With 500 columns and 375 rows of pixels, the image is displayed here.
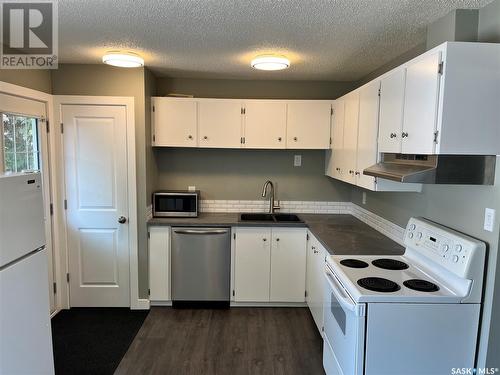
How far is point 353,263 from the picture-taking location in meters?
2.31

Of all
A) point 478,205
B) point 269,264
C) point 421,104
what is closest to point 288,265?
point 269,264

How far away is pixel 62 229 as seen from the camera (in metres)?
3.46

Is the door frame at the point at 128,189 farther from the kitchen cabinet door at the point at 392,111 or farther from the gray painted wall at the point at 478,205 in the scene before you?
the gray painted wall at the point at 478,205

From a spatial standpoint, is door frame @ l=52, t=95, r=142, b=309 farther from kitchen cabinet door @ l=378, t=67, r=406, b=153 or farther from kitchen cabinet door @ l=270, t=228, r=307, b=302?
kitchen cabinet door @ l=378, t=67, r=406, b=153

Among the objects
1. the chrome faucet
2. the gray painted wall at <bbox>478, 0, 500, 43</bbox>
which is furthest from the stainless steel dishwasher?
the gray painted wall at <bbox>478, 0, 500, 43</bbox>

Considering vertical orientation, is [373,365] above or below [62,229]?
below

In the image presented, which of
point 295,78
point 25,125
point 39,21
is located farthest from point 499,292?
point 25,125

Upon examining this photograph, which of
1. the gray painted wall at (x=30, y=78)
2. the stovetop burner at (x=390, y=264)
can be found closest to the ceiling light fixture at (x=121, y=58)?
the gray painted wall at (x=30, y=78)

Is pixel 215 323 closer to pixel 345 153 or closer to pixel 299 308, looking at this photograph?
pixel 299 308

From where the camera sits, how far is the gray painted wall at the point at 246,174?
13.3 feet

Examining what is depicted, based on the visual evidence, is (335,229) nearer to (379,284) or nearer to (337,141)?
(337,141)

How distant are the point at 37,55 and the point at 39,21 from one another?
902 mm

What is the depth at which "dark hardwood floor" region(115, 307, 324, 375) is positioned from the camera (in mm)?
2643

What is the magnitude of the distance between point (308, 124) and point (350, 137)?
72 centimetres
